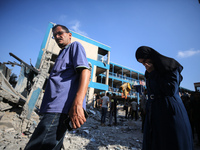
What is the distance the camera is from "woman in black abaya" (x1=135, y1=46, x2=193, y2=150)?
39.4 inches

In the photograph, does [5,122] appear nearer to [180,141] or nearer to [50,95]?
[50,95]

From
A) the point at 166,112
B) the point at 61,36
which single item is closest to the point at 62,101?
the point at 61,36

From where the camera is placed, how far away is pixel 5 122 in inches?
136

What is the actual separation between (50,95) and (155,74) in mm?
1294

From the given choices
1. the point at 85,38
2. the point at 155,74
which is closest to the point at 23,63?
the point at 85,38

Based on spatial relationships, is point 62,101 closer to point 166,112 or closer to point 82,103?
point 82,103

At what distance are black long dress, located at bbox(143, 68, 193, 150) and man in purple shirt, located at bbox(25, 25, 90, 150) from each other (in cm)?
89

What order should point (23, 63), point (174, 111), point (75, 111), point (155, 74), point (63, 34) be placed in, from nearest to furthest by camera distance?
1. point (75, 111)
2. point (174, 111)
3. point (63, 34)
4. point (155, 74)
5. point (23, 63)

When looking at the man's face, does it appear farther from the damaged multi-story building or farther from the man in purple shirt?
the damaged multi-story building

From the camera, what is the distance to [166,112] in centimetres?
110

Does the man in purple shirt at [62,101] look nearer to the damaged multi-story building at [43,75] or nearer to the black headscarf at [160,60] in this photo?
the black headscarf at [160,60]

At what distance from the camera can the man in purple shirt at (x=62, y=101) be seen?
750 millimetres

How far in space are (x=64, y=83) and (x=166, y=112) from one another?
114 centimetres

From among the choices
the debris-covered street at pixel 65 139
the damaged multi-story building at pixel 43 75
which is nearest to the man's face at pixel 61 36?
the debris-covered street at pixel 65 139
